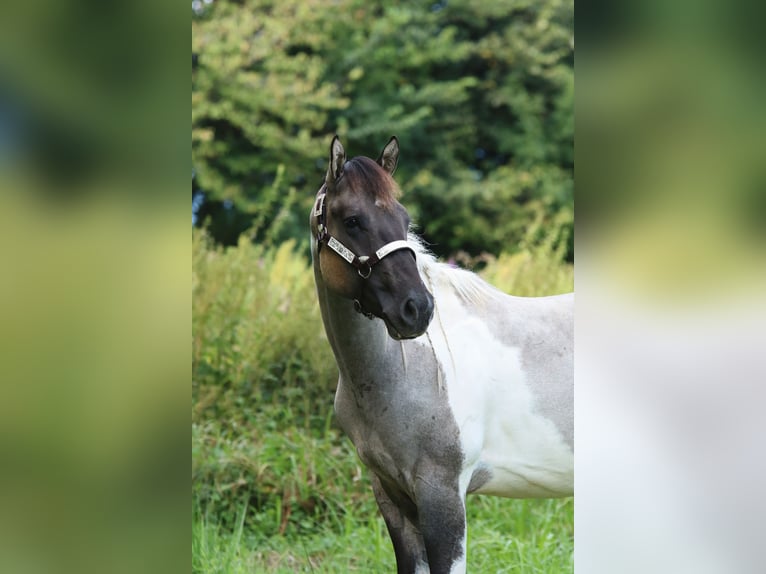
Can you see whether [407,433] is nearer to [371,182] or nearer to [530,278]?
[371,182]

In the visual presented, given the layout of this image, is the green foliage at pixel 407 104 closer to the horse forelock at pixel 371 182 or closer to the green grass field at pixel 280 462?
the green grass field at pixel 280 462

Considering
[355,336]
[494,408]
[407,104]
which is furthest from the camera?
[407,104]

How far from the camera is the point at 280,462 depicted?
3.75 metres

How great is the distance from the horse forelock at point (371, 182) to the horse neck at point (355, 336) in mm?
307

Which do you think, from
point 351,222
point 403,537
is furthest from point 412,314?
point 403,537

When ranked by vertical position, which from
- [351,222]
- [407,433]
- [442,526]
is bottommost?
[442,526]

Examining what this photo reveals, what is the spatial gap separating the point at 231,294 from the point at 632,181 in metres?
3.68

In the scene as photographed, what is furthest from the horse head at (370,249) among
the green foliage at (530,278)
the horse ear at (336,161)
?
the green foliage at (530,278)

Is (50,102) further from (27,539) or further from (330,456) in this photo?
(330,456)

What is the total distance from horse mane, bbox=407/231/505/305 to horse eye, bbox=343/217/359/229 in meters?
0.32

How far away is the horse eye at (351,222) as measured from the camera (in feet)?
6.49

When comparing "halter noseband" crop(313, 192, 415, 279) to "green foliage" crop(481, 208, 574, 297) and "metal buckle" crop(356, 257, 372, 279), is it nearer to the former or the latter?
"metal buckle" crop(356, 257, 372, 279)

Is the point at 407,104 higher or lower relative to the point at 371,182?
higher

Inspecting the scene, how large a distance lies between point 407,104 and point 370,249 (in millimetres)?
6033
